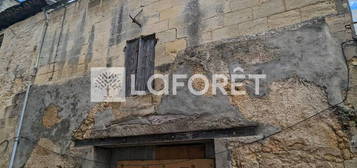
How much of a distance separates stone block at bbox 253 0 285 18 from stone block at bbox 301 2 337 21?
0.85ft

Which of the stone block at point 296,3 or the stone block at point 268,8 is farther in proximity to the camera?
the stone block at point 268,8

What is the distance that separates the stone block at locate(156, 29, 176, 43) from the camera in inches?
147

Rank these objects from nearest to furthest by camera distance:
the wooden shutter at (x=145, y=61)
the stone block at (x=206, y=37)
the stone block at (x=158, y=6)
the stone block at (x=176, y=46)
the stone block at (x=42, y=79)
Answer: the stone block at (x=206, y=37)
the stone block at (x=176, y=46)
the wooden shutter at (x=145, y=61)
the stone block at (x=158, y=6)
the stone block at (x=42, y=79)

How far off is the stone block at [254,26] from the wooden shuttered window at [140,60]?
51.9 inches

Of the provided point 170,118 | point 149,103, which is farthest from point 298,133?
point 149,103

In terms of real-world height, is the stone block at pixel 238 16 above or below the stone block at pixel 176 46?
above

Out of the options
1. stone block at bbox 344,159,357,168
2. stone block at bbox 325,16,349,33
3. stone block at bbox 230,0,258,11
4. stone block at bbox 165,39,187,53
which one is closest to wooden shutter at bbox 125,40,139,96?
stone block at bbox 165,39,187,53

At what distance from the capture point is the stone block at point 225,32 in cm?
330

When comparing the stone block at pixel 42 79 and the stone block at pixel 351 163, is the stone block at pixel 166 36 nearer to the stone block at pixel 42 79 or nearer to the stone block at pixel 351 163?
the stone block at pixel 42 79

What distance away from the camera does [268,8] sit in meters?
3.18

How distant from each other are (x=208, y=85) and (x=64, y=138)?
2.41 metres

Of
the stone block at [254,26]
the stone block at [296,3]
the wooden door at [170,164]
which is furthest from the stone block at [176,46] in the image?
the wooden door at [170,164]

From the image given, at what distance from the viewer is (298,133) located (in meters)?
2.58

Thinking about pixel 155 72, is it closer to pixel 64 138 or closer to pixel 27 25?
pixel 64 138
